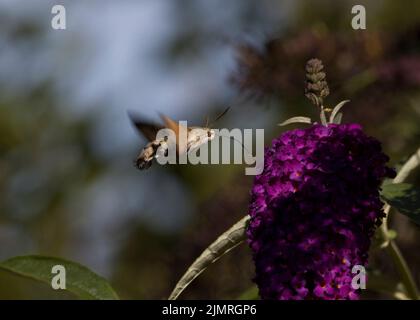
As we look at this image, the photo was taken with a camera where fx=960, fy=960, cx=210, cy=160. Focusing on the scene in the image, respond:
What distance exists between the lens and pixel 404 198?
6.17ft

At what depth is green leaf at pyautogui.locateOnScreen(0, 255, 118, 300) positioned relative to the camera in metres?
1.95

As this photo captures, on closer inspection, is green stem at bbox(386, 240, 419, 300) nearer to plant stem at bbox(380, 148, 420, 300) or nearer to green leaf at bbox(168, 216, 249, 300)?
plant stem at bbox(380, 148, 420, 300)

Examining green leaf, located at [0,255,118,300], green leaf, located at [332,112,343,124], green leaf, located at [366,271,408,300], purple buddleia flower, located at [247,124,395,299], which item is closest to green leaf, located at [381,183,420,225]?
purple buddleia flower, located at [247,124,395,299]

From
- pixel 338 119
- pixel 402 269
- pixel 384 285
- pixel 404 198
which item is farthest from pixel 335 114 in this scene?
pixel 384 285

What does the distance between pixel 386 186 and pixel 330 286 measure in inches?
15.3

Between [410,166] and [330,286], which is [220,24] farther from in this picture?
[330,286]

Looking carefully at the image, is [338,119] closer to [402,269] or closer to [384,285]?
[402,269]

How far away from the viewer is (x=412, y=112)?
10.7 feet

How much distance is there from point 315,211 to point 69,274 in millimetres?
592

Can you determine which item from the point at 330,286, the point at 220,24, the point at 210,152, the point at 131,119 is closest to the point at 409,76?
the point at 210,152

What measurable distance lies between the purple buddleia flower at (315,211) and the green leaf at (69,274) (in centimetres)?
38

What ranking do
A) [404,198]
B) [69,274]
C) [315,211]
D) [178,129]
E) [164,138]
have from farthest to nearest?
[164,138], [178,129], [69,274], [404,198], [315,211]

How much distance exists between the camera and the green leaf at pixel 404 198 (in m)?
1.83

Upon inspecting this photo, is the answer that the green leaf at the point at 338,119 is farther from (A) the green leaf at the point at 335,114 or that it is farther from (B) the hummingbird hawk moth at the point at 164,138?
(B) the hummingbird hawk moth at the point at 164,138
